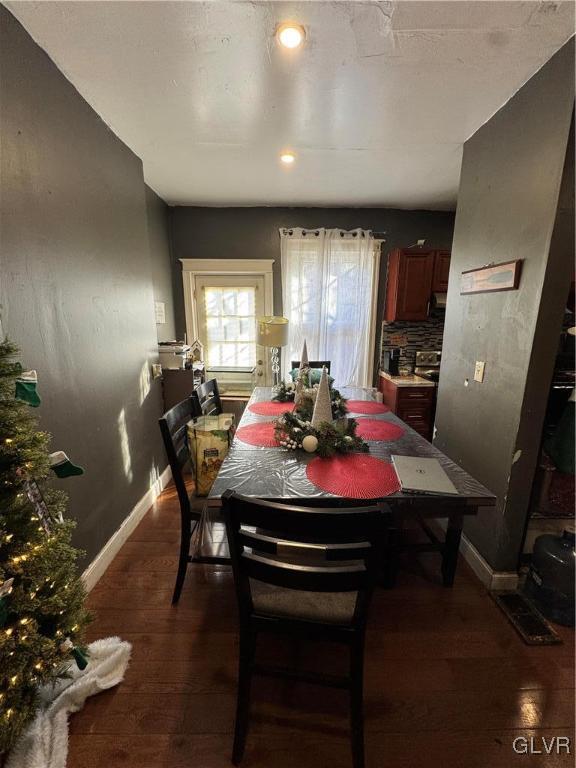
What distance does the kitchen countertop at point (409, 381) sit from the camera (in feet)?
10.2

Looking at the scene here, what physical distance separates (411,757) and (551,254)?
80.0 inches

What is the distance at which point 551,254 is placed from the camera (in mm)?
1374

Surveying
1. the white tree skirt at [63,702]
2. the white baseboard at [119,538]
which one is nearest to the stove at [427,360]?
the white baseboard at [119,538]

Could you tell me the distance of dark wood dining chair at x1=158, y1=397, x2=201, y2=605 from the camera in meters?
1.48

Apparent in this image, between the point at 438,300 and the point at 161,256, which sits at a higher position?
the point at 161,256

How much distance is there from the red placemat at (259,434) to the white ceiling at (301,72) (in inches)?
69.7

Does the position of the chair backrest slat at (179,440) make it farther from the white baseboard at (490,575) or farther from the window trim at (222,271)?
the window trim at (222,271)

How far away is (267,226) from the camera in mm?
3383

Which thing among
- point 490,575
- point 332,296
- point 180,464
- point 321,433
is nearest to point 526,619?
point 490,575

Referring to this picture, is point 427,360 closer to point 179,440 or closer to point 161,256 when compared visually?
point 179,440

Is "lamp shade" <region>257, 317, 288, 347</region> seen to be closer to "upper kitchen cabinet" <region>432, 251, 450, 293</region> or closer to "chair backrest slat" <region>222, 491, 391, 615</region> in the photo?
"upper kitchen cabinet" <region>432, 251, 450, 293</region>

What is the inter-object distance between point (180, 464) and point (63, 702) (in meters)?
0.92

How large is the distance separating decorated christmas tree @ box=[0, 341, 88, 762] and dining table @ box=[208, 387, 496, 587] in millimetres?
535

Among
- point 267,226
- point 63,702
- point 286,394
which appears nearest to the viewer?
point 63,702
